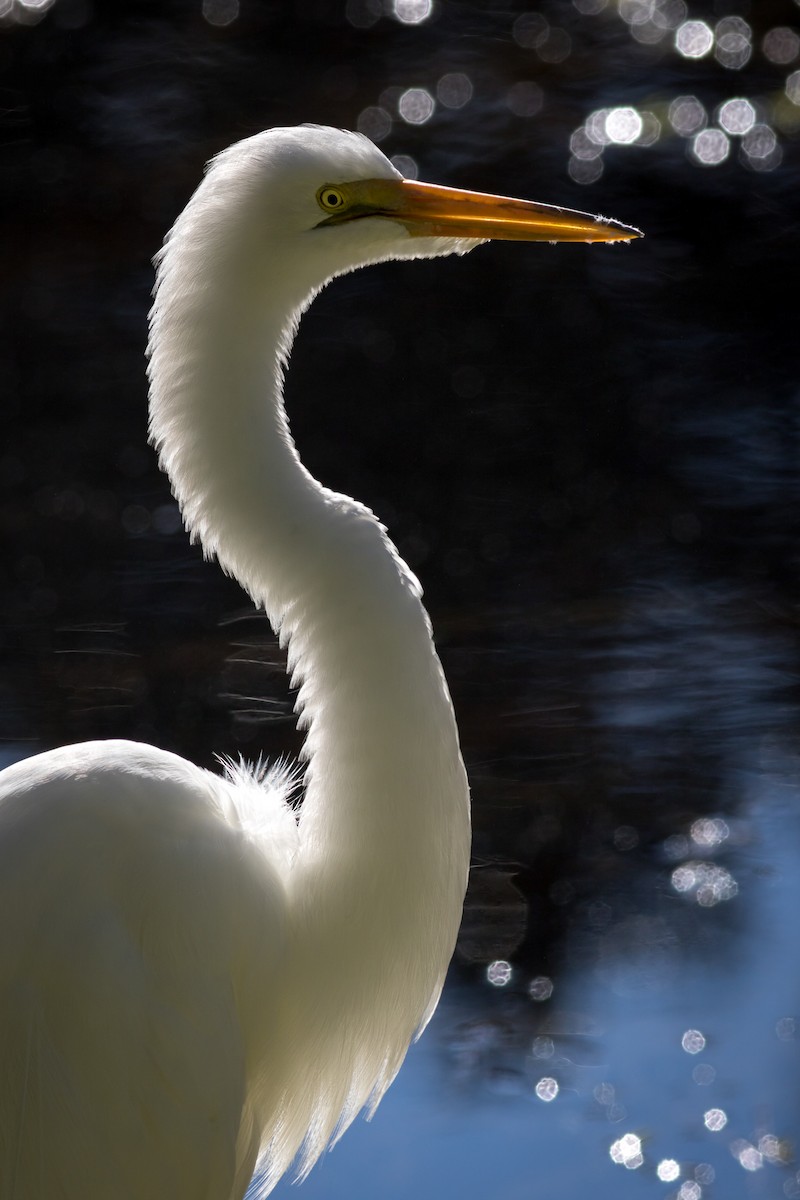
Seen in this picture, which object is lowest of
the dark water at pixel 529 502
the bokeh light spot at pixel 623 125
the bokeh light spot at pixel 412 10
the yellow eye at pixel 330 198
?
the dark water at pixel 529 502

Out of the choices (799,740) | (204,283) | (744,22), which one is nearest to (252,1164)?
(204,283)

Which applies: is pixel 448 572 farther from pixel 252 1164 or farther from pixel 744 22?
pixel 744 22

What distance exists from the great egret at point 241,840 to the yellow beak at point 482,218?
0.5 inches

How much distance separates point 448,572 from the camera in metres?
4.04

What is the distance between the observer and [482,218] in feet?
5.49

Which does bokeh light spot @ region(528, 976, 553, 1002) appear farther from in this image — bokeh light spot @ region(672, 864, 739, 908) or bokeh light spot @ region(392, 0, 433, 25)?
bokeh light spot @ region(392, 0, 433, 25)

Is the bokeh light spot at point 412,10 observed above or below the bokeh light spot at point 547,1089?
above

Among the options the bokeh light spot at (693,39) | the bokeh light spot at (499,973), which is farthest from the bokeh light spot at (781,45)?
the bokeh light spot at (499,973)

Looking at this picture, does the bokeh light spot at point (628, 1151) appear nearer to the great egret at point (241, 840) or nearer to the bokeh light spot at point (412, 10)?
the great egret at point (241, 840)

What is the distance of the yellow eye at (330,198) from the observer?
1588 millimetres

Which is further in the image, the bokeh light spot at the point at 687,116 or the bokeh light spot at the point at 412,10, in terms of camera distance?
the bokeh light spot at the point at 412,10

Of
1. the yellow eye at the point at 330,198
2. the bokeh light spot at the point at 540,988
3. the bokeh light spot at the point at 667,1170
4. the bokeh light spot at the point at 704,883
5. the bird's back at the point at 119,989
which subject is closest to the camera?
the bird's back at the point at 119,989

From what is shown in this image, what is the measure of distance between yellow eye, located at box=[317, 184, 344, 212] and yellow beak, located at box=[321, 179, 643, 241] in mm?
64

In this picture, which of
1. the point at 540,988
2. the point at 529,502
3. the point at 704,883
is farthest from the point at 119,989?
the point at 529,502
